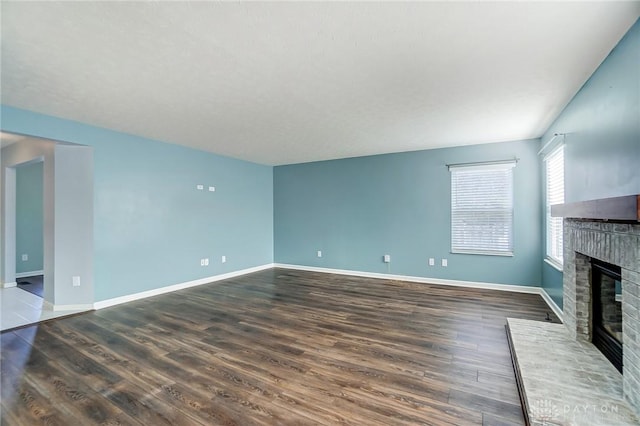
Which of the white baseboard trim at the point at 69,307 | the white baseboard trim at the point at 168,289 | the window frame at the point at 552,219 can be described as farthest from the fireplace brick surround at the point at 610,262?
the white baseboard trim at the point at 69,307

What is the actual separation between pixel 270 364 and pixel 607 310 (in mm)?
2801

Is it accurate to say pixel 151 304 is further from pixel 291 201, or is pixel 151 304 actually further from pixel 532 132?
pixel 532 132

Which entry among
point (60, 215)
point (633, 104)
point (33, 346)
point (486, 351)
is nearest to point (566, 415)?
point (486, 351)

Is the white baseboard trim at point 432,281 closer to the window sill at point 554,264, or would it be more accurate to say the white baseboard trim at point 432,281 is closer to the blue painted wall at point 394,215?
the blue painted wall at point 394,215

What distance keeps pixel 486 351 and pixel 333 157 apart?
4.32 metres

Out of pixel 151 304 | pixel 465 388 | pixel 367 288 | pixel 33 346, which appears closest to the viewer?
pixel 465 388

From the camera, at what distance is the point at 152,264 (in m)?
4.51

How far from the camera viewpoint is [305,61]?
7.32 feet

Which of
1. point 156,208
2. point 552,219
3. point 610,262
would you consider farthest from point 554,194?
point 156,208

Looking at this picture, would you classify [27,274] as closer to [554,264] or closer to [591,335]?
[591,335]

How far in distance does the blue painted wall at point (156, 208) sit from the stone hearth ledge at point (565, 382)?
190 inches

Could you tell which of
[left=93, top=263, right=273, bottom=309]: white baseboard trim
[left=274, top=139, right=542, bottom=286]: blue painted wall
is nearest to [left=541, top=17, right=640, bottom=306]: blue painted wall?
[left=274, top=139, right=542, bottom=286]: blue painted wall

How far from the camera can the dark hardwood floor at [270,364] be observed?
1812 millimetres

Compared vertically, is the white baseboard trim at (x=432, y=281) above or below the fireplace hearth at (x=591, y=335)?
below
